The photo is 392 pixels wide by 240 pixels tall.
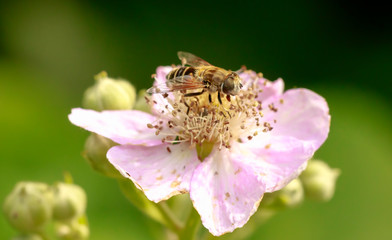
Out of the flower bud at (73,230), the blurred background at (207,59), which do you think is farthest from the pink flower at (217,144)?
the blurred background at (207,59)

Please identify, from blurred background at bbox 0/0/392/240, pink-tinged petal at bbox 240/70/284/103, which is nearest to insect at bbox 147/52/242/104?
pink-tinged petal at bbox 240/70/284/103

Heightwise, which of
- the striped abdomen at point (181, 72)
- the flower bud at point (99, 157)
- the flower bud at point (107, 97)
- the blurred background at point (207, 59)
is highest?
the striped abdomen at point (181, 72)

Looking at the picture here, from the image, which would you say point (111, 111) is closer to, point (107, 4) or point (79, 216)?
point (79, 216)

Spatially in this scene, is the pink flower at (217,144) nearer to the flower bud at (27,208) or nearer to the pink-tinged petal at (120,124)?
the pink-tinged petal at (120,124)

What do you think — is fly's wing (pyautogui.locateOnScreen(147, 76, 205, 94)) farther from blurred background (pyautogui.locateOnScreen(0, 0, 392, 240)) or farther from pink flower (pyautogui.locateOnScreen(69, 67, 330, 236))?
blurred background (pyautogui.locateOnScreen(0, 0, 392, 240))

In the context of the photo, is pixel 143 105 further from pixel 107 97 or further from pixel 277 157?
pixel 277 157

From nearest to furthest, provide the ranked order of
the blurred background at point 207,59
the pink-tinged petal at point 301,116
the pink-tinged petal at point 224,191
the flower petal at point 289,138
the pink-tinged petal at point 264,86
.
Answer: the pink-tinged petal at point 224,191 → the flower petal at point 289,138 → the pink-tinged petal at point 301,116 → the pink-tinged petal at point 264,86 → the blurred background at point 207,59
